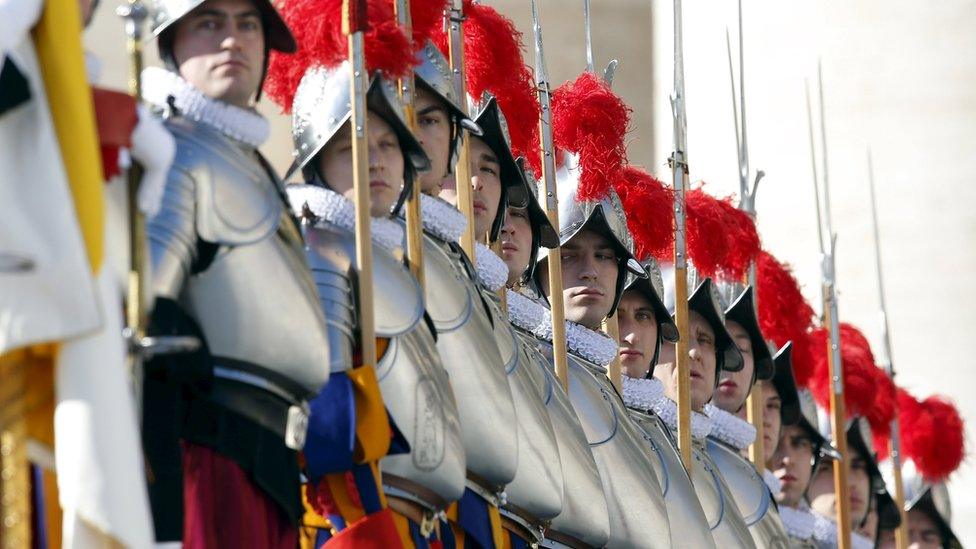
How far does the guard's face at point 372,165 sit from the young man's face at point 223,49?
18.8 inches

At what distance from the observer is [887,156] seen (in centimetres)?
1480

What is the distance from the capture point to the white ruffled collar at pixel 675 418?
8492 millimetres

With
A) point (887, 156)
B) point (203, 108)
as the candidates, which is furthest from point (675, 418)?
point (887, 156)

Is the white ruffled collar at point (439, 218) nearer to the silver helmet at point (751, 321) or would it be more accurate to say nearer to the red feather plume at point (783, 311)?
the silver helmet at point (751, 321)

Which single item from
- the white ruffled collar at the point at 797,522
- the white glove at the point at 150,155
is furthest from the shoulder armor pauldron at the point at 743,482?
the white glove at the point at 150,155

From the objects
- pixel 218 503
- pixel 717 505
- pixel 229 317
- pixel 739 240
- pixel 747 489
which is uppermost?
pixel 739 240

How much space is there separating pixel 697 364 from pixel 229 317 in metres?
3.87

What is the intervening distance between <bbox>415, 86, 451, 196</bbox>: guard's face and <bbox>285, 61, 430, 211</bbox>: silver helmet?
1.44 ft

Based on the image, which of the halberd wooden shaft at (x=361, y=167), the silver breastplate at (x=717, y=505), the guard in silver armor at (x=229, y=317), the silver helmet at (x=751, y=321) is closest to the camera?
the guard in silver armor at (x=229, y=317)

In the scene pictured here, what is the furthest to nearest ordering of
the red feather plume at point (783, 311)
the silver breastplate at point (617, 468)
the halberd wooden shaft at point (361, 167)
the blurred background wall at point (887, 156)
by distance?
the blurred background wall at point (887, 156), the red feather plume at point (783, 311), the silver breastplate at point (617, 468), the halberd wooden shaft at point (361, 167)

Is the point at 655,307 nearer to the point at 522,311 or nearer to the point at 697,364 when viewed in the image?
the point at 697,364

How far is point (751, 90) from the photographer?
1465 cm

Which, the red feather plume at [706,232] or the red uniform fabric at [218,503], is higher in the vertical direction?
the red feather plume at [706,232]

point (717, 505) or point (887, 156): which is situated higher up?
point (887, 156)
